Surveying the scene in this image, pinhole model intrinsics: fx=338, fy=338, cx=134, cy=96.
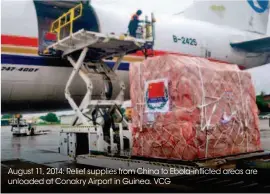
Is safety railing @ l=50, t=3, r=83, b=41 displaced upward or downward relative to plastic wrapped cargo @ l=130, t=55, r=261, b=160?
upward

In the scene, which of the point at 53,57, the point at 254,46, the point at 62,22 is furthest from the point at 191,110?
the point at 254,46

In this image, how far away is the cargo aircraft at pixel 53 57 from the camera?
9141 millimetres

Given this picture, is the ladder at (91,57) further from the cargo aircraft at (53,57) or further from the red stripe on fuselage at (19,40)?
the cargo aircraft at (53,57)

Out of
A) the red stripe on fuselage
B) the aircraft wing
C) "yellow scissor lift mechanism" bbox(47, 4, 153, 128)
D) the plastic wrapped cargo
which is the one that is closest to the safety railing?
"yellow scissor lift mechanism" bbox(47, 4, 153, 128)

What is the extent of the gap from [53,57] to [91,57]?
109 centimetres

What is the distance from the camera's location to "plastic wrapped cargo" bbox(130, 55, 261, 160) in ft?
21.1

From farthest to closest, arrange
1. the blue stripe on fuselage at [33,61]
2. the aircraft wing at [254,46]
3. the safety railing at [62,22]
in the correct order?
1. the aircraft wing at [254,46]
2. the safety railing at [62,22]
3. the blue stripe on fuselage at [33,61]

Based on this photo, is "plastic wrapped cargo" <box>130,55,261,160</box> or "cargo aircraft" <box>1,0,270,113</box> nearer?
"plastic wrapped cargo" <box>130,55,261,160</box>

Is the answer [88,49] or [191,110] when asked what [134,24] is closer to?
[88,49]

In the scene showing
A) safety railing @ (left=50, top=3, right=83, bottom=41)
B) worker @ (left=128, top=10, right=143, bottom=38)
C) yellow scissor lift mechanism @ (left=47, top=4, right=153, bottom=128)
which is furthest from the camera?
worker @ (left=128, top=10, right=143, bottom=38)

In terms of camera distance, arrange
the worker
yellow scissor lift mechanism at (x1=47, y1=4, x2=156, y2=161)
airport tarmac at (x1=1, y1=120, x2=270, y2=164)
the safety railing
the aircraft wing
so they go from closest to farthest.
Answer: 1. yellow scissor lift mechanism at (x1=47, y1=4, x2=156, y2=161)
2. the safety railing
3. the worker
4. airport tarmac at (x1=1, y1=120, x2=270, y2=164)
5. the aircraft wing

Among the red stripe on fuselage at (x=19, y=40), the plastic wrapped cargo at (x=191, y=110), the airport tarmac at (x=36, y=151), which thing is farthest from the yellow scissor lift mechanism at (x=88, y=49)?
the airport tarmac at (x=36, y=151)

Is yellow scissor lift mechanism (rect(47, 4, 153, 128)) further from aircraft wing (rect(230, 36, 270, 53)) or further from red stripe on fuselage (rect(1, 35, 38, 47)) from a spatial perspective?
aircraft wing (rect(230, 36, 270, 53))

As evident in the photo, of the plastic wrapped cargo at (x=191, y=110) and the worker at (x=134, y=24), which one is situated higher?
the worker at (x=134, y=24)
